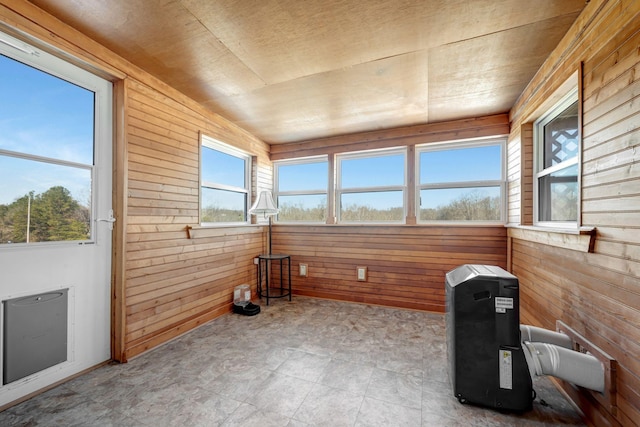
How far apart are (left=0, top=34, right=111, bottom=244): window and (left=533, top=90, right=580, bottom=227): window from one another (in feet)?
12.0

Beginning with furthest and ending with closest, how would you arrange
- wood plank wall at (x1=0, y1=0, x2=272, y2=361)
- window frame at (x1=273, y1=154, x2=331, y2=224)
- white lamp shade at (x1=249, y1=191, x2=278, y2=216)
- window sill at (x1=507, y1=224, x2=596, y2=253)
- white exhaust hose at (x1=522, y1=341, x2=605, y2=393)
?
window frame at (x1=273, y1=154, x2=331, y2=224) → white lamp shade at (x1=249, y1=191, x2=278, y2=216) → wood plank wall at (x1=0, y1=0, x2=272, y2=361) → window sill at (x1=507, y1=224, x2=596, y2=253) → white exhaust hose at (x1=522, y1=341, x2=605, y2=393)

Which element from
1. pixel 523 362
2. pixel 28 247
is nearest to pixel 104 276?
pixel 28 247

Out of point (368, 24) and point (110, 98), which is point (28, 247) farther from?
point (368, 24)

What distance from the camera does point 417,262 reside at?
3.49 meters

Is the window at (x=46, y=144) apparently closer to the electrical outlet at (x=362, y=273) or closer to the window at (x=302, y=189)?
the window at (x=302, y=189)

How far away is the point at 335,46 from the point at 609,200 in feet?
6.51

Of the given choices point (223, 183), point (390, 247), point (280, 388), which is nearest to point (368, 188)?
point (390, 247)

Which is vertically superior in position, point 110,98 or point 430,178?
point 110,98

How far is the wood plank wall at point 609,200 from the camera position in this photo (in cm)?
125

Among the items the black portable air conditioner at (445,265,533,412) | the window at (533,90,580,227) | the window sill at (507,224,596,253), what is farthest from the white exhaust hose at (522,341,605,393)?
the window at (533,90,580,227)

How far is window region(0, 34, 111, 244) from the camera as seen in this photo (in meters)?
1.64

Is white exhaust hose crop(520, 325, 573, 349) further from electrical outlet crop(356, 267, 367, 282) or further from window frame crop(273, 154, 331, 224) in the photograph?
window frame crop(273, 154, 331, 224)

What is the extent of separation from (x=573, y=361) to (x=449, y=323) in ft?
2.15

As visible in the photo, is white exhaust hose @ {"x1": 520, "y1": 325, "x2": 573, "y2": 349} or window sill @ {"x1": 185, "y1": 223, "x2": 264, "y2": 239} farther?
window sill @ {"x1": 185, "y1": 223, "x2": 264, "y2": 239}
